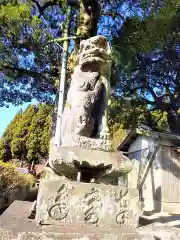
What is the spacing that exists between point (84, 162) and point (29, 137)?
19532 mm

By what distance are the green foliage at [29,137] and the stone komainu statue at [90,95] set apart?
56.2ft

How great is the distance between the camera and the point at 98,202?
2582mm

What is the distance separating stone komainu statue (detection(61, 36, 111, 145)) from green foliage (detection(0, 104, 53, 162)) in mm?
17135

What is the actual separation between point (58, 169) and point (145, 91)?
992 cm

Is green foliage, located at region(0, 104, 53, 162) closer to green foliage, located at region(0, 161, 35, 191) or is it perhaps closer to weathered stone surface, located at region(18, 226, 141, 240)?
Result: green foliage, located at region(0, 161, 35, 191)

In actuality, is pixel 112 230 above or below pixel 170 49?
below

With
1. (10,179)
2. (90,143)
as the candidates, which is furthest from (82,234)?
(10,179)

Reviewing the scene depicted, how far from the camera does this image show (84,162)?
9.29 ft

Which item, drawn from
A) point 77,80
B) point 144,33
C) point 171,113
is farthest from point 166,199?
point 77,80

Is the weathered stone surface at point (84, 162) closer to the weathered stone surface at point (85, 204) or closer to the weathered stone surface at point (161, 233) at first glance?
the weathered stone surface at point (85, 204)

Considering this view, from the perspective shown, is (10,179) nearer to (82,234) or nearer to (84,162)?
(84,162)

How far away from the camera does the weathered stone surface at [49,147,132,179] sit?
2770mm

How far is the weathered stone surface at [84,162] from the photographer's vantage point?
2770mm

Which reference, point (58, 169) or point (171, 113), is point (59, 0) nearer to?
point (171, 113)
